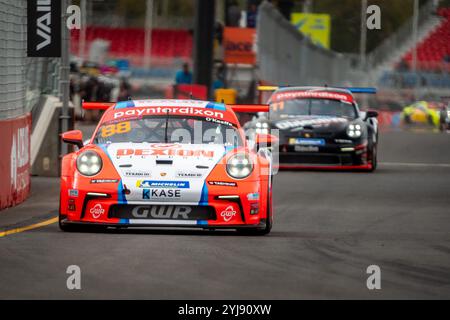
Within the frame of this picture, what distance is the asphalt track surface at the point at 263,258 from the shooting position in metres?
7.59

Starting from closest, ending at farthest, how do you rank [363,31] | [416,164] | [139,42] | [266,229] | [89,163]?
[89,163] < [266,229] < [416,164] < [363,31] < [139,42]

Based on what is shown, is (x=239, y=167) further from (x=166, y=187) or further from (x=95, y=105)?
(x=95, y=105)

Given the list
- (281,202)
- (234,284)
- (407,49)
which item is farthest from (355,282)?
(407,49)

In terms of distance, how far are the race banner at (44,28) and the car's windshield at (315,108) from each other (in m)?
5.44

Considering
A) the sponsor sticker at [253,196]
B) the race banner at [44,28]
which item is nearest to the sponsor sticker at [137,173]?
the sponsor sticker at [253,196]

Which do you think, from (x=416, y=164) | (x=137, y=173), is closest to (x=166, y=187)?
(x=137, y=173)

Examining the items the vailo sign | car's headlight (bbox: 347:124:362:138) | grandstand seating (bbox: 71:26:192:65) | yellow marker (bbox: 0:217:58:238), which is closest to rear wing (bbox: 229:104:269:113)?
yellow marker (bbox: 0:217:58:238)

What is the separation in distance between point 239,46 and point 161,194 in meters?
24.9

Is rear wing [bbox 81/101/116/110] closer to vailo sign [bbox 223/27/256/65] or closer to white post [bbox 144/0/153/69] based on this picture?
vailo sign [bbox 223/27/256/65]

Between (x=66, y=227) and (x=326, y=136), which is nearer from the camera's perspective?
(x=66, y=227)

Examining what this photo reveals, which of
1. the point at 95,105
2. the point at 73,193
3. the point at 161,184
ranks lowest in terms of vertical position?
the point at 73,193

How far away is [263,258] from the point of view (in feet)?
30.2

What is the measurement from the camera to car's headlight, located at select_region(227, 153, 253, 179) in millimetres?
10766
